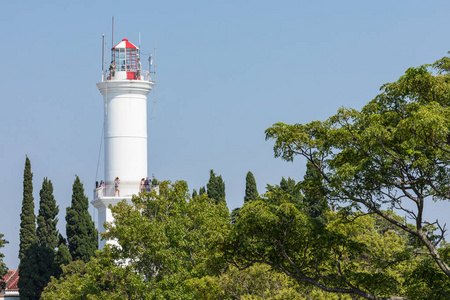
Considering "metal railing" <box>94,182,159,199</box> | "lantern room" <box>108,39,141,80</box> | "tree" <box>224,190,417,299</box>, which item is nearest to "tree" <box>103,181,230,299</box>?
"tree" <box>224,190,417,299</box>

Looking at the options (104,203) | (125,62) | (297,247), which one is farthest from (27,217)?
(297,247)

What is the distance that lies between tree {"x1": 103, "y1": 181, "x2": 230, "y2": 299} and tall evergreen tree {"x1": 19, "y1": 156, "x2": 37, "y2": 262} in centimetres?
2340

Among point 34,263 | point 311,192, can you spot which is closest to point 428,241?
point 311,192

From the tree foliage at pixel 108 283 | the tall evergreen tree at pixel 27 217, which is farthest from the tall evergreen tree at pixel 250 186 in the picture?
the tree foliage at pixel 108 283

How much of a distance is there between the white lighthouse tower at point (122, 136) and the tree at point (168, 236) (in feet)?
37.5

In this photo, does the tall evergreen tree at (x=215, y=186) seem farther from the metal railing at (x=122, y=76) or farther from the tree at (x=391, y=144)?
the tree at (x=391, y=144)

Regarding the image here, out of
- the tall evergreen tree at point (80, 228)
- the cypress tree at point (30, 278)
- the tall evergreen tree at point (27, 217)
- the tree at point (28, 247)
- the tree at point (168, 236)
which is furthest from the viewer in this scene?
the tall evergreen tree at point (27, 217)

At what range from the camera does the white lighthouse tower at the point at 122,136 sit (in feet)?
165

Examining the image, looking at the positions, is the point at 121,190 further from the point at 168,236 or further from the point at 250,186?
the point at 168,236

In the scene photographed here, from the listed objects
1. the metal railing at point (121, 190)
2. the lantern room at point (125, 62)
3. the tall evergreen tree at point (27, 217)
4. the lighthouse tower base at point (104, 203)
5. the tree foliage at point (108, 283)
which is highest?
the lantern room at point (125, 62)

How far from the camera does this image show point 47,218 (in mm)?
62406

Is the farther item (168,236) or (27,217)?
(27,217)

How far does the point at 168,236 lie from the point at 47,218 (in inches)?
1110

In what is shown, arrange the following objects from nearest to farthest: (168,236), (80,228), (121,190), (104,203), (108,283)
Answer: (168,236), (108,283), (121,190), (104,203), (80,228)
